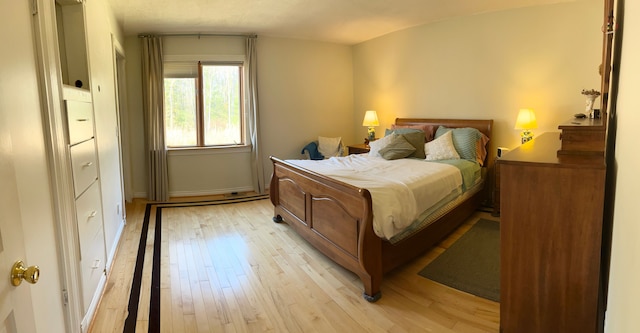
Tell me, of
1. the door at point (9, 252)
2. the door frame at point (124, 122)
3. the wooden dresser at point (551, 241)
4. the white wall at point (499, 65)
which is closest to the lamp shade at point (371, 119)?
the white wall at point (499, 65)

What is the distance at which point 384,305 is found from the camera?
7.82 ft

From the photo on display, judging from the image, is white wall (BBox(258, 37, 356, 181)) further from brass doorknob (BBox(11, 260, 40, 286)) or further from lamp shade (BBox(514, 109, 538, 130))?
brass doorknob (BBox(11, 260, 40, 286))

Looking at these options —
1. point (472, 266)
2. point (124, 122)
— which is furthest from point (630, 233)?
point (124, 122)

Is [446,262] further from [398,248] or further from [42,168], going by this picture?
[42,168]

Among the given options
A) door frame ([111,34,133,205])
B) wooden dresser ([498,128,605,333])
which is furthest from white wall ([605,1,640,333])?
door frame ([111,34,133,205])

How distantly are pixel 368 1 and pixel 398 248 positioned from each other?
9.20 feet

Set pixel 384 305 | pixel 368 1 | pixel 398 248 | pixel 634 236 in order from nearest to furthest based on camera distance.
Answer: pixel 634 236, pixel 384 305, pixel 398 248, pixel 368 1

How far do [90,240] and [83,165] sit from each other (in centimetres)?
52

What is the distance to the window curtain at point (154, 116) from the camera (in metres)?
5.05

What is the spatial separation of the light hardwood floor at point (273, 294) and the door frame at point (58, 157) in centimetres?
41

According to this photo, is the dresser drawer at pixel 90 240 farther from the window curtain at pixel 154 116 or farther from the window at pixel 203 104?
the window at pixel 203 104

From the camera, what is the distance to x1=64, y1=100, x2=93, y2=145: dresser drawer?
2075 millimetres

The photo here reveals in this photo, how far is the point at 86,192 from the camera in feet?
7.82

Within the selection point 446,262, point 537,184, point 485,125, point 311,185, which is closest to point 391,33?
point 485,125
